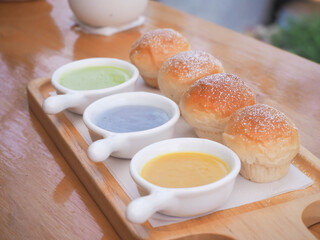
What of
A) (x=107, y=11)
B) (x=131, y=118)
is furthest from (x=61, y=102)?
(x=107, y=11)

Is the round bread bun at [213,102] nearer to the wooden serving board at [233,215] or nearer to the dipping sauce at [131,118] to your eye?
the dipping sauce at [131,118]

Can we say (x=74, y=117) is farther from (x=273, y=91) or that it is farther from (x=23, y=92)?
(x=273, y=91)

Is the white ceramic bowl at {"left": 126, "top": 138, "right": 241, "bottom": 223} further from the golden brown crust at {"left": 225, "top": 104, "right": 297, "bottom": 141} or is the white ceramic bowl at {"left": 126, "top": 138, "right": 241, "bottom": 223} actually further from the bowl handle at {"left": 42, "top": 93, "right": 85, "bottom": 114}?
the bowl handle at {"left": 42, "top": 93, "right": 85, "bottom": 114}

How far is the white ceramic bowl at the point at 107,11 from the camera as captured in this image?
1579 mm

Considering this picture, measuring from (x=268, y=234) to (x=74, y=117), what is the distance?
1.82 feet

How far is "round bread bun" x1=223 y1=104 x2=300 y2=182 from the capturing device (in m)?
0.77

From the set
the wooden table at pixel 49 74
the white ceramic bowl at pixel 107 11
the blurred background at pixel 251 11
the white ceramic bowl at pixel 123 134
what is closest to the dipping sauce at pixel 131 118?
the white ceramic bowl at pixel 123 134

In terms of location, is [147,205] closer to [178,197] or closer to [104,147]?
[178,197]

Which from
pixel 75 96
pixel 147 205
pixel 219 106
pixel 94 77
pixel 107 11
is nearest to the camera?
pixel 147 205

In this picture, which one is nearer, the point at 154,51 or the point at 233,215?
the point at 233,215

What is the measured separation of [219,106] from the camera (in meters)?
0.88

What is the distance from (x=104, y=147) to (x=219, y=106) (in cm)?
25

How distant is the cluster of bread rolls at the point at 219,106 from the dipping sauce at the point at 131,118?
61 mm

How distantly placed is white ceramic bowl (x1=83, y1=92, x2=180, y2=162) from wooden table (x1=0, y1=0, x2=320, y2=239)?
0.33 ft
